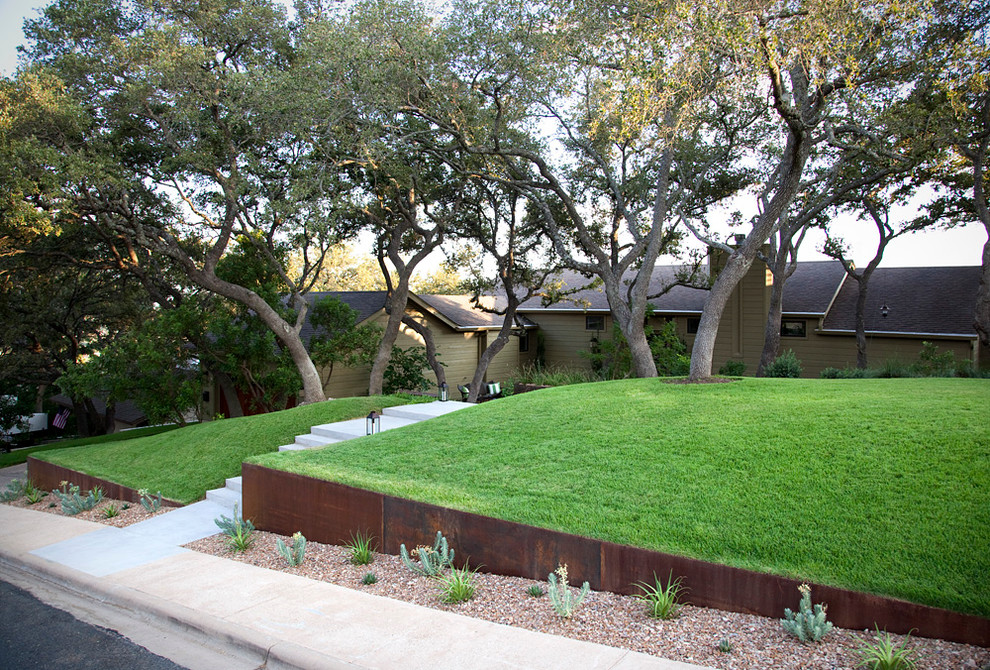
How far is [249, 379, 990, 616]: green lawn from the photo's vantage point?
4211 millimetres

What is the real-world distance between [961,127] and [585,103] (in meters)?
7.89

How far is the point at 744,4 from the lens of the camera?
8.20 metres

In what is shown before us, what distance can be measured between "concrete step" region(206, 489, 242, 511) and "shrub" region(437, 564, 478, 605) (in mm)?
4486

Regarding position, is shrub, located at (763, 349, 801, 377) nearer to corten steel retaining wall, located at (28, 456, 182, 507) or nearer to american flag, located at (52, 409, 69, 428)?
corten steel retaining wall, located at (28, 456, 182, 507)

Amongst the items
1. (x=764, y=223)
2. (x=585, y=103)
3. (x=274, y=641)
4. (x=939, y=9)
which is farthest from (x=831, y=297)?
(x=274, y=641)

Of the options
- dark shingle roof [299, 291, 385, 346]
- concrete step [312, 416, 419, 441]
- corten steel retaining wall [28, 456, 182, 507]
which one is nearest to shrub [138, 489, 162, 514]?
corten steel retaining wall [28, 456, 182, 507]

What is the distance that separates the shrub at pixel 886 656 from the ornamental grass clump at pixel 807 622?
0.72ft

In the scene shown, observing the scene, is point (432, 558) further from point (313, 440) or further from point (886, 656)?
point (313, 440)

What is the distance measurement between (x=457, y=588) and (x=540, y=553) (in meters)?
0.72

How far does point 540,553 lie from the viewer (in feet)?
16.5

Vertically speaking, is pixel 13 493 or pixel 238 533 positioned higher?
pixel 238 533

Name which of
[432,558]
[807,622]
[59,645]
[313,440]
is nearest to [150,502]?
[313,440]

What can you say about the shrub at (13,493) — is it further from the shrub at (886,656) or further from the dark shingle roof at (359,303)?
the shrub at (886,656)

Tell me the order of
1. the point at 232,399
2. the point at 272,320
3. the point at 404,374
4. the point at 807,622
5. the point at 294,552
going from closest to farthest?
the point at 807,622
the point at 294,552
the point at 272,320
the point at 232,399
the point at 404,374
